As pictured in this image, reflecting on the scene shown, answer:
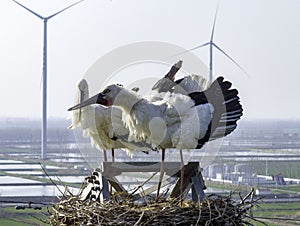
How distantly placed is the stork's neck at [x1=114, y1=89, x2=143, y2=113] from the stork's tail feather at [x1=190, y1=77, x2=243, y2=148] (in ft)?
1.44

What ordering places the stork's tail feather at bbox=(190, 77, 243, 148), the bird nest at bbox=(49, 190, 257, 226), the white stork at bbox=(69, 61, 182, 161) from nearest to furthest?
the bird nest at bbox=(49, 190, 257, 226) < the stork's tail feather at bbox=(190, 77, 243, 148) < the white stork at bbox=(69, 61, 182, 161)

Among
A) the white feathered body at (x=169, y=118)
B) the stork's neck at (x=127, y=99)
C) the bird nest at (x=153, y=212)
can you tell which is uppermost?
the stork's neck at (x=127, y=99)

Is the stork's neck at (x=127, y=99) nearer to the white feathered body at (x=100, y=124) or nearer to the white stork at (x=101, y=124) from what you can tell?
the white stork at (x=101, y=124)

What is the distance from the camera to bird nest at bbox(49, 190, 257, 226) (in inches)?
176

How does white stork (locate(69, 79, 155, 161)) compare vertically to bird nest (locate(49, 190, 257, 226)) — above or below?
above

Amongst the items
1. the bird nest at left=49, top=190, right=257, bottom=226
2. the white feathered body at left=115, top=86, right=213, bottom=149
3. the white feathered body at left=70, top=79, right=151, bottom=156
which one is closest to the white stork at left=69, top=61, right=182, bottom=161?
the white feathered body at left=70, top=79, right=151, bottom=156

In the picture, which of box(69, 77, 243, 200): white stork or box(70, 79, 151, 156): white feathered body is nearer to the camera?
box(69, 77, 243, 200): white stork

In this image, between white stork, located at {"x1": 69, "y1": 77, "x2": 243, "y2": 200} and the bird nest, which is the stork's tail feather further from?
the bird nest

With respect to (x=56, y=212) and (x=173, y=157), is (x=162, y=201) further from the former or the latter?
(x=173, y=157)

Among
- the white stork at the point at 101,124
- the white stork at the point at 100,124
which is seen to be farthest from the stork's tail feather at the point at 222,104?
the white stork at the point at 100,124

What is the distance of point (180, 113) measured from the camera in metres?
5.34

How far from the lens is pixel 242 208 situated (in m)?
4.77

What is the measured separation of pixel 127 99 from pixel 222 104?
710 millimetres

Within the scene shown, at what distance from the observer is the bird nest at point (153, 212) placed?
4.46m
